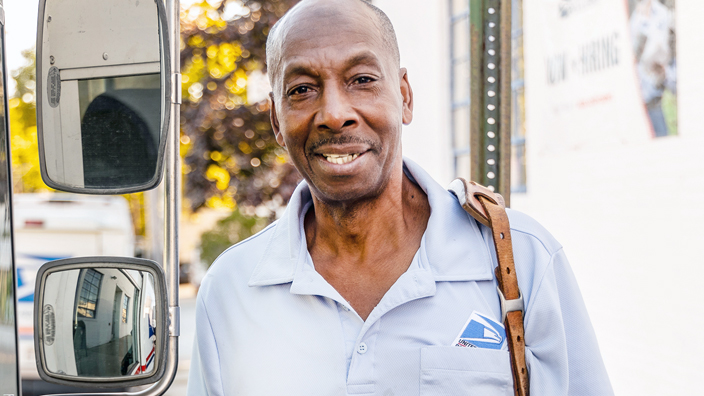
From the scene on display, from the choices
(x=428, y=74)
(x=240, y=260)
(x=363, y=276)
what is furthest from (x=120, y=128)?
(x=428, y=74)

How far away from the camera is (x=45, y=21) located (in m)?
1.71

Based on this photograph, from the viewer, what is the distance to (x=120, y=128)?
1.74 m

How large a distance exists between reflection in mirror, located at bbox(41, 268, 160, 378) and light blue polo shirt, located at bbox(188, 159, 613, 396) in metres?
0.24

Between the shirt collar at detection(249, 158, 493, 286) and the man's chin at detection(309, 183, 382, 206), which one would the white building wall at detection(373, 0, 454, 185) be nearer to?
the shirt collar at detection(249, 158, 493, 286)

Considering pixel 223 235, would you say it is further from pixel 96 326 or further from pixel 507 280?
pixel 507 280

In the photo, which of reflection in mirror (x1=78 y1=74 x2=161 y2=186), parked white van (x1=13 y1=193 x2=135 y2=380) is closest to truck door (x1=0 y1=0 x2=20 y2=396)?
reflection in mirror (x1=78 y1=74 x2=161 y2=186)

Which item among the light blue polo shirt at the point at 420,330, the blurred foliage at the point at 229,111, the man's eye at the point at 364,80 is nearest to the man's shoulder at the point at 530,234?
the light blue polo shirt at the point at 420,330

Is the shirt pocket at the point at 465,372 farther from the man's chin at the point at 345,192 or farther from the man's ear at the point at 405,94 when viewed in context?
the man's ear at the point at 405,94

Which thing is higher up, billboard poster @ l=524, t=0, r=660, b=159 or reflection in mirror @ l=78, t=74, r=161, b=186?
billboard poster @ l=524, t=0, r=660, b=159

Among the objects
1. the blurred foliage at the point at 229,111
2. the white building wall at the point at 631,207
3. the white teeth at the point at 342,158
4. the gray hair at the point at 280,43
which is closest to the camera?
the white teeth at the point at 342,158

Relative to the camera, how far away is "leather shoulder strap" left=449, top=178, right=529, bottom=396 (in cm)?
163

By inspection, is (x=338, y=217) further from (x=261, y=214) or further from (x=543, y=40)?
(x=261, y=214)

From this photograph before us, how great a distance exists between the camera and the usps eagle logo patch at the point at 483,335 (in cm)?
168

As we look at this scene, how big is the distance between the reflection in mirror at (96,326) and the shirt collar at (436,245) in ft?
1.08
